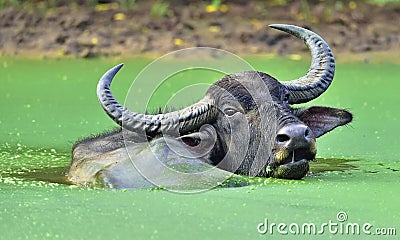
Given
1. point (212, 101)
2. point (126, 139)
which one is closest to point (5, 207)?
point (126, 139)

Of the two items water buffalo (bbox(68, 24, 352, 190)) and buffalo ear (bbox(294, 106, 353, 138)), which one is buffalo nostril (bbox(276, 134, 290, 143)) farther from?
buffalo ear (bbox(294, 106, 353, 138))

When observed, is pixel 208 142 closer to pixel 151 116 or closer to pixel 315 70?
pixel 151 116

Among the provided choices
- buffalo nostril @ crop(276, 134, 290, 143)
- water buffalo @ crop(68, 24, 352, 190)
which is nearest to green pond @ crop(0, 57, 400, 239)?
water buffalo @ crop(68, 24, 352, 190)

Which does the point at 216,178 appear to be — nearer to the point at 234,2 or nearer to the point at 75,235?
the point at 75,235

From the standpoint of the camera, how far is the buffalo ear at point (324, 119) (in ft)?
30.1

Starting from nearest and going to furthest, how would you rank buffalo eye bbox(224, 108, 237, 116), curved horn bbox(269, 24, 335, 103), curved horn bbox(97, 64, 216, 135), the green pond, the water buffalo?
the green pond → the water buffalo → curved horn bbox(97, 64, 216, 135) → buffalo eye bbox(224, 108, 237, 116) → curved horn bbox(269, 24, 335, 103)

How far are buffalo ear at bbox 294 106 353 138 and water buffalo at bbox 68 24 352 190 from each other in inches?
7.1

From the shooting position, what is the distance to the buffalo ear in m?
9.17

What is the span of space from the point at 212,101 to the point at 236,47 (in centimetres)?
949

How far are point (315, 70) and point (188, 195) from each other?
227cm

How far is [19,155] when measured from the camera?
983 centimetres

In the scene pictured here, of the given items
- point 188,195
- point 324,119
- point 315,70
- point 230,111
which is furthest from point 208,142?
point 315,70

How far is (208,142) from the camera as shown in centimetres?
856

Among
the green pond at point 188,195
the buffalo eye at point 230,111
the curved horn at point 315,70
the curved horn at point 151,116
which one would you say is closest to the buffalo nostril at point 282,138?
the green pond at point 188,195
